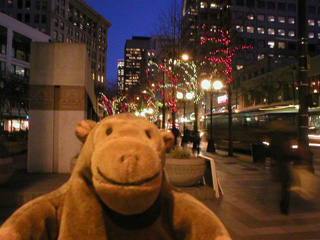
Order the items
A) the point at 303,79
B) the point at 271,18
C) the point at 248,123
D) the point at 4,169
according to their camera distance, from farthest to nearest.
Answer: the point at 271,18, the point at 248,123, the point at 303,79, the point at 4,169

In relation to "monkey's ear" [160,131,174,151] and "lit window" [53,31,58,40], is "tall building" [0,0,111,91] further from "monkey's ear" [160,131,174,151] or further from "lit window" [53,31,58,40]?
"monkey's ear" [160,131,174,151]

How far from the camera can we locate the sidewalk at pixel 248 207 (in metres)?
4.89

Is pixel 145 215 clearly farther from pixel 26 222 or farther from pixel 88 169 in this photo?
A: pixel 26 222

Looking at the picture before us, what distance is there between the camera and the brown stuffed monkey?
1.66 metres

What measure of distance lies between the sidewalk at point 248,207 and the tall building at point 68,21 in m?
46.8

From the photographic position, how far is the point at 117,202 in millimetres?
1659

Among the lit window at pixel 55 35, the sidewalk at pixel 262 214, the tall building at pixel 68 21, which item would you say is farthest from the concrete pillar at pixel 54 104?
the lit window at pixel 55 35

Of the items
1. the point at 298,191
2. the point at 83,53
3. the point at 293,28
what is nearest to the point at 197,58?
the point at 83,53

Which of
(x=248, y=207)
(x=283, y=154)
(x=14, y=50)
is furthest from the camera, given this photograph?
(x=14, y=50)

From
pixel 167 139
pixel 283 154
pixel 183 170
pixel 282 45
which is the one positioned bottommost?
pixel 183 170

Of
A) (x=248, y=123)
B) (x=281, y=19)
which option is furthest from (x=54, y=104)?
(x=281, y=19)

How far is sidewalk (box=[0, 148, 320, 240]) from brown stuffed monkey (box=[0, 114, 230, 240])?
296 centimetres

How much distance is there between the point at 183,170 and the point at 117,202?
507 cm

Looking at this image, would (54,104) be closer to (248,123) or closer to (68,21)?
(248,123)
